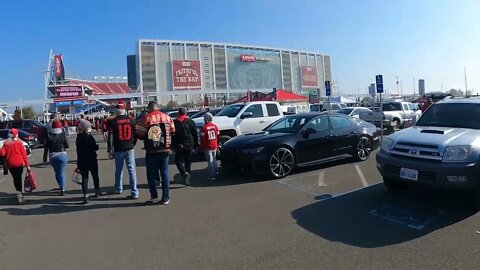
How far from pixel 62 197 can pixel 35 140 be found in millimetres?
17778

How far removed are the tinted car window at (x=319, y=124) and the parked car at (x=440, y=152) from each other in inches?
117

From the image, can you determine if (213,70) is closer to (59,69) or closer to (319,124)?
(59,69)

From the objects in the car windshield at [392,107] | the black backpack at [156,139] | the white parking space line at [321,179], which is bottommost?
the white parking space line at [321,179]

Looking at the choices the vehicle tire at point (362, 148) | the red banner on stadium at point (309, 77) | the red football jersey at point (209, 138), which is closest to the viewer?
the red football jersey at point (209, 138)

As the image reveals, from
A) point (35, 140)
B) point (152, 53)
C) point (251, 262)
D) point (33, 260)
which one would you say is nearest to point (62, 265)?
point (33, 260)

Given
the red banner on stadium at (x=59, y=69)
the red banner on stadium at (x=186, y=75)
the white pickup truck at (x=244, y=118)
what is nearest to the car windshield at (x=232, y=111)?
the white pickup truck at (x=244, y=118)

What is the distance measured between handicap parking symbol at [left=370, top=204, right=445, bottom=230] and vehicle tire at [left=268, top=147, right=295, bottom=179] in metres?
3.12

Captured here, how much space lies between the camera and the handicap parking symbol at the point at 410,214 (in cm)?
582

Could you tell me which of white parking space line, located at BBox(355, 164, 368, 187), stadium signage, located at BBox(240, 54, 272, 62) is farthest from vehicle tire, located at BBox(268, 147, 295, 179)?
stadium signage, located at BBox(240, 54, 272, 62)

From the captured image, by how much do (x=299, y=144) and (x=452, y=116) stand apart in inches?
135

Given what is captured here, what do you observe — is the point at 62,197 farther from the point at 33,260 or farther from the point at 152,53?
the point at 152,53

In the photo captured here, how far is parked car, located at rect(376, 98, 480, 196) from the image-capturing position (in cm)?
596

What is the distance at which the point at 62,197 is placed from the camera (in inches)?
341

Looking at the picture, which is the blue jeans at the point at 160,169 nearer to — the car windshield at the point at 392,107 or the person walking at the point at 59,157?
the person walking at the point at 59,157
